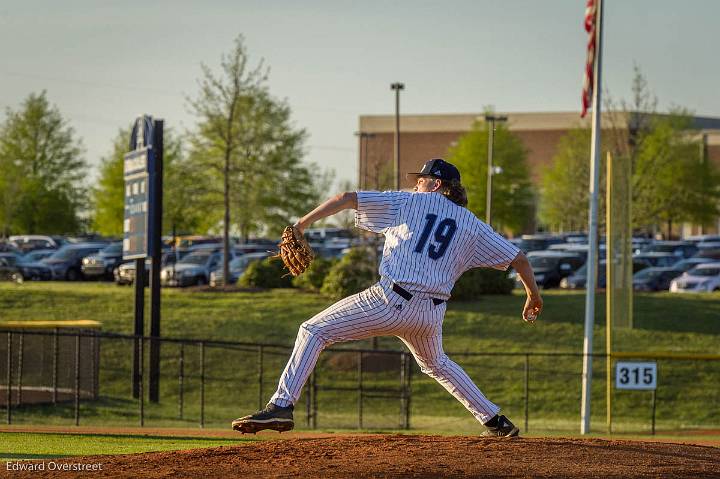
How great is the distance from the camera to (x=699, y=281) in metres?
44.2

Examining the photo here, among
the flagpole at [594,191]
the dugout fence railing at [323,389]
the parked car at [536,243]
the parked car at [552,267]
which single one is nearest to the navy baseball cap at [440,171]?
the dugout fence railing at [323,389]

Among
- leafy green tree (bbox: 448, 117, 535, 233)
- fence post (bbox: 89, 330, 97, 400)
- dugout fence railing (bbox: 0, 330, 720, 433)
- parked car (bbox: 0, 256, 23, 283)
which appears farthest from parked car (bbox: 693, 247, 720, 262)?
→ fence post (bbox: 89, 330, 97, 400)

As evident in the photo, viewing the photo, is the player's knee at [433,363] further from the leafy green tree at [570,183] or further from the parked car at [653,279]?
the leafy green tree at [570,183]

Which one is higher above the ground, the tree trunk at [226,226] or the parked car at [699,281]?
the tree trunk at [226,226]

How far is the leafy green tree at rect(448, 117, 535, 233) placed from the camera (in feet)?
223

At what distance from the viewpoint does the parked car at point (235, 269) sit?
44.0 meters

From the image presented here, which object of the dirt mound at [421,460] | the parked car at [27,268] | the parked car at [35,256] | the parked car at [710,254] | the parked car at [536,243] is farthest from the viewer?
the parked car at [536,243]

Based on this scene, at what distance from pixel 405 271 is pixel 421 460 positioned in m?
1.30

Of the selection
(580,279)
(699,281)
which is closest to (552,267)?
(580,279)

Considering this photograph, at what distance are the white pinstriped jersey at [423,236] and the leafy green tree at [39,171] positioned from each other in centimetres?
5594

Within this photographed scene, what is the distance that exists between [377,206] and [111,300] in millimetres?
29008

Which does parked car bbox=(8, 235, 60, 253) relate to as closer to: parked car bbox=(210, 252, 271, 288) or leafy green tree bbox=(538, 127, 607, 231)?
parked car bbox=(210, 252, 271, 288)

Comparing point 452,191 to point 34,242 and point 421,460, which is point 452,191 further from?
point 34,242

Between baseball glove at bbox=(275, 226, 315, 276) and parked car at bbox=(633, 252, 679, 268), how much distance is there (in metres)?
40.2
